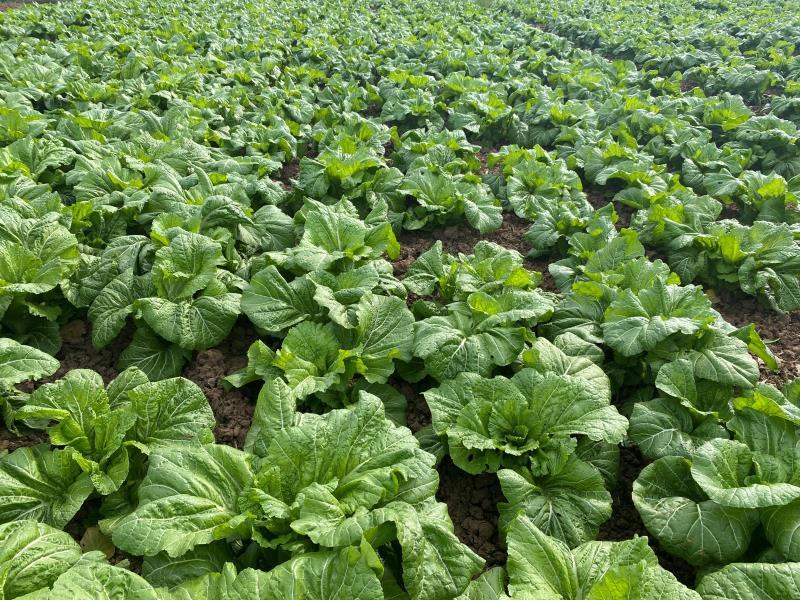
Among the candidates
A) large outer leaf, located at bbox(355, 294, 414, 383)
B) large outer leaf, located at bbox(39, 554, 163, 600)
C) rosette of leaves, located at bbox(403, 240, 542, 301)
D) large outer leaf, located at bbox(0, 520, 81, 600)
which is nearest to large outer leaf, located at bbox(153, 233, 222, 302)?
large outer leaf, located at bbox(355, 294, 414, 383)

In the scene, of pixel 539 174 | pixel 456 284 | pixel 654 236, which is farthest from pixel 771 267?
pixel 456 284

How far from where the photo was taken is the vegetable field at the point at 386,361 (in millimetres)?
2686

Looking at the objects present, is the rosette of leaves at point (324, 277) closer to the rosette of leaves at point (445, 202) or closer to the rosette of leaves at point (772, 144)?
the rosette of leaves at point (445, 202)

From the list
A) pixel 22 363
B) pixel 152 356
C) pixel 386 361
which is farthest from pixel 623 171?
pixel 22 363

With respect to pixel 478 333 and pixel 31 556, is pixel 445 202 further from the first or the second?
pixel 31 556

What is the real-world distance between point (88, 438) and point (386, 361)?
1.98 metres

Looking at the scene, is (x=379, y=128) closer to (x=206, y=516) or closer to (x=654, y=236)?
(x=654, y=236)

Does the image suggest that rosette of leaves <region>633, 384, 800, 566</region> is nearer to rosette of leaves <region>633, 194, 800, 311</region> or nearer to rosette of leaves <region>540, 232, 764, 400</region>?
rosette of leaves <region>540, 232, 764, 400</region>

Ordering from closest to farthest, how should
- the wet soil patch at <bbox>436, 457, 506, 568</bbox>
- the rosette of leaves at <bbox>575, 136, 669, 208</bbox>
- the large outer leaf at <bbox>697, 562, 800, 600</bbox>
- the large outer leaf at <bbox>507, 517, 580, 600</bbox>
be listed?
the large outer leaf at <bbox>697, 562, 800, 600</bbox> → the large outer leaf at <bbox>507, 517, 580, 600</bbox> → the wet soil patch at <bbox>436, 457, 506, 568</bbox> → the rosette of leaves at <bbox>575, 136, 669, 208</bbox>

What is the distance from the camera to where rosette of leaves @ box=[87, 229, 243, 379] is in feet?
13.9

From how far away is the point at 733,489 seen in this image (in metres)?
2.83

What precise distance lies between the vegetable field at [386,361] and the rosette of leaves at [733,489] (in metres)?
0.02

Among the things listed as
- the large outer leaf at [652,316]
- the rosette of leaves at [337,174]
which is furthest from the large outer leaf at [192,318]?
the large outer leaf at [652,316]

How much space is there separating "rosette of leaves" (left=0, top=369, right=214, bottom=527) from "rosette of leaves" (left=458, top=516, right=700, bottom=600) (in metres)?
1.85
